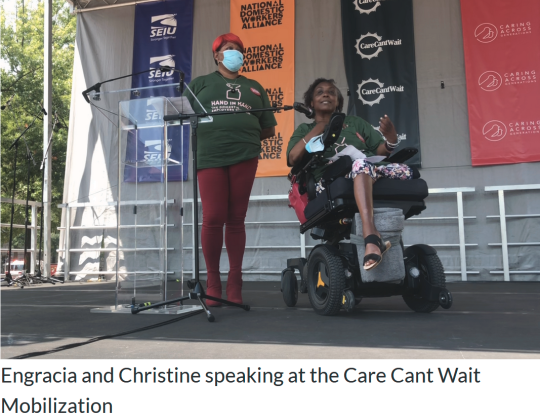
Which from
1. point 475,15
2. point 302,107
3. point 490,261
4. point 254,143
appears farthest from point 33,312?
point 475,15

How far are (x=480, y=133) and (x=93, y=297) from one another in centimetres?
358

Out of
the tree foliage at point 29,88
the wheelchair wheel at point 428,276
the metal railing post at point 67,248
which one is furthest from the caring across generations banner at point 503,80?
the tree foliage at point 29,88

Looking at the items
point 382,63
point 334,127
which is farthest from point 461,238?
point 334,127

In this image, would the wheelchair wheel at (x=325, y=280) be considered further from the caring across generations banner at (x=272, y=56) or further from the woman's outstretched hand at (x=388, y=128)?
the caring across generations banner at (x=272, y=56)

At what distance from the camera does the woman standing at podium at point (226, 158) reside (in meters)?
2.42

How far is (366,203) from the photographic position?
187cm

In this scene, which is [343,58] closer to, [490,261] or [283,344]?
[490,261]

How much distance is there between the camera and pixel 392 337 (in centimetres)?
146

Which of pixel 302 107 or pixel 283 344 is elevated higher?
pixel 302 107

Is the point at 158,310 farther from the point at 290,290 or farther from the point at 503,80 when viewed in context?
the point at 503,80

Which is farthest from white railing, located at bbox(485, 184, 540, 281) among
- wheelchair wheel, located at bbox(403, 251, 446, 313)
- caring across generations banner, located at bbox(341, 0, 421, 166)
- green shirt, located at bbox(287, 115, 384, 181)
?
wheelchair wheel, located at bbox(403, 251, 446, 313)

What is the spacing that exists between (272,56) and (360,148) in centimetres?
309

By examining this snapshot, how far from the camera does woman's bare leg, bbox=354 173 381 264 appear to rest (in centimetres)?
183

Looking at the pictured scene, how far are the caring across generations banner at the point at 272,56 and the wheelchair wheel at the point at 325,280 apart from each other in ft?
9.37
